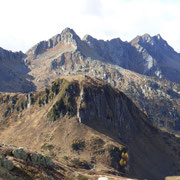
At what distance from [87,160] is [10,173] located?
7234 cm

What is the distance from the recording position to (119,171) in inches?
4252

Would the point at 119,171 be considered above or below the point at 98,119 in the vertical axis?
below

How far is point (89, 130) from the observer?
12350 centimetres

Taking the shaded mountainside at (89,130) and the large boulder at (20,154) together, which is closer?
the large boulder at (20,154)

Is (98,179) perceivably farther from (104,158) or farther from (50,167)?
(104,158)

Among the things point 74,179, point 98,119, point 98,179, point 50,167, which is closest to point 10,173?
point 50,167

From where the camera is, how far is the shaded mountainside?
369ft

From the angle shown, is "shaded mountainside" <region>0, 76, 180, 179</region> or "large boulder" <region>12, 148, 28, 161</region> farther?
"shaded mountainside" <region>0, 76, 180, 179</region>

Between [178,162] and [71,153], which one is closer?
[71,153]

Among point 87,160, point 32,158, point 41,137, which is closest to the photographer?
point 32,158

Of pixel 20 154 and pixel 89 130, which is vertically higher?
pixel 89 130

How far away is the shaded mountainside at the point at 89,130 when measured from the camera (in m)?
112

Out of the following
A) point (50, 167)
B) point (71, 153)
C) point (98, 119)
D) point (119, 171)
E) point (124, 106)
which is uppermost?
point (124, 106)

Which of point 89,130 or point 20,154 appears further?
point 89,130
